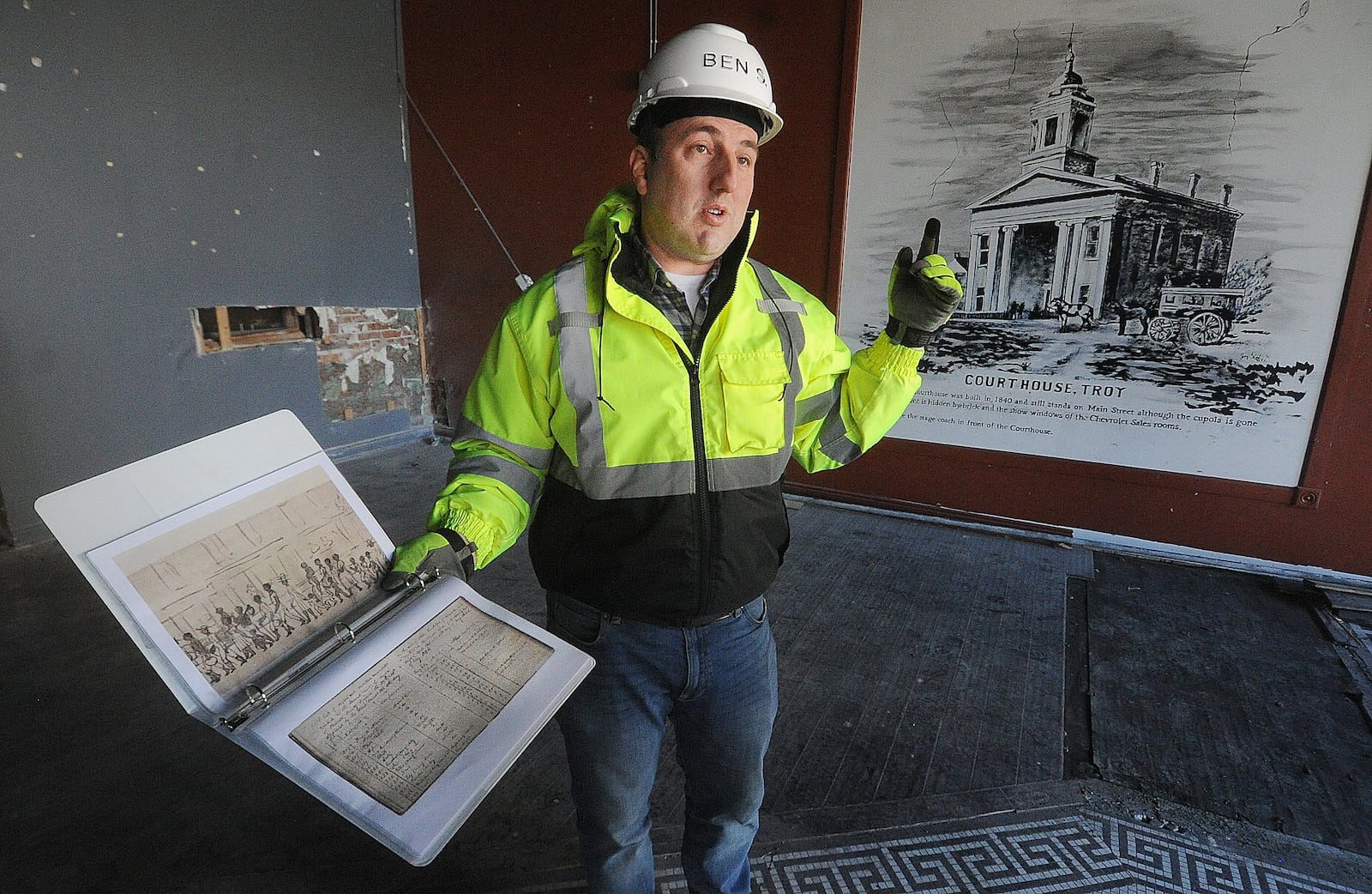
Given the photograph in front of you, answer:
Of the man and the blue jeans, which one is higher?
the man

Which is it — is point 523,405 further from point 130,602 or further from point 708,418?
point 130,602

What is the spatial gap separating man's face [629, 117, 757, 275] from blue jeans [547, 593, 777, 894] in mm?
666

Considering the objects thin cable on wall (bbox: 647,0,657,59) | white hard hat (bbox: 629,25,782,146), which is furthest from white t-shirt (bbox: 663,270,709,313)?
thin cable on wall (bbox: 647,0,657,59)

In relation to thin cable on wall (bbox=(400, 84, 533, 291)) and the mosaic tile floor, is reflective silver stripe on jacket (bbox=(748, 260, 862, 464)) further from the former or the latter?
thin cable on wall (bbox=(400, 84, 533, 291))

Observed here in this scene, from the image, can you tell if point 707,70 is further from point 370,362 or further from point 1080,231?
point 370,362

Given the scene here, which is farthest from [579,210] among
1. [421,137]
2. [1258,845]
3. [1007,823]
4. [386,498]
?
[1258,845]

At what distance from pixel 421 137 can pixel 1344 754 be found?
17.8 feet

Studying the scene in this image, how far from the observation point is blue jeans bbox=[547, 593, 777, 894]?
1.24 meters

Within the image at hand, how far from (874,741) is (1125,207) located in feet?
8.51

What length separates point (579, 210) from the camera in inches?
171

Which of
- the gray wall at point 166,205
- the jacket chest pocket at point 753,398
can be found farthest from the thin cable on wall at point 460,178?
the jacket chest pocket at point 753,398

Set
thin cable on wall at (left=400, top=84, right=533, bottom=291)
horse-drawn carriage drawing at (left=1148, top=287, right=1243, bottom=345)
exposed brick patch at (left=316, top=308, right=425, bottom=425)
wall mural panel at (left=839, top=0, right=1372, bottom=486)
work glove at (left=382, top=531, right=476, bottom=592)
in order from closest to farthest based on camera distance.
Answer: work glove at (left=382, top=531, right=476, bottom=592)
wall mural panel at (left=839, top=0, right=1372, bottom=486)
horse-drawn carriage drawing at (left=1148, top=287, right=1243, bottom=345)
exposed brick patch at (left=316, top=308, right=425, bottom=425)
thin cable on wall at (left=400, top=84, right=533, bottom=291)

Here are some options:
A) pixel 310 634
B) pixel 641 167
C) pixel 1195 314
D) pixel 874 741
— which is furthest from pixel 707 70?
pixel 1195 314

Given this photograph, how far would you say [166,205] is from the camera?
139 inches
